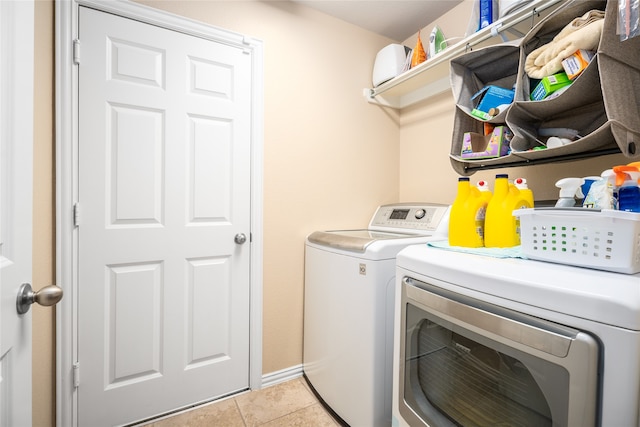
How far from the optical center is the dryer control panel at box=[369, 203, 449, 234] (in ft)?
5.40

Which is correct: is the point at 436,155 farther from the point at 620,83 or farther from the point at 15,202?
the point at 15,202

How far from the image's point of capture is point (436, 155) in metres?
2.01

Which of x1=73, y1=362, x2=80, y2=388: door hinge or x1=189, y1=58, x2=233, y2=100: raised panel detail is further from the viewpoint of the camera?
x1=189, y1=58, x2=233, y2=100: raised panel detail

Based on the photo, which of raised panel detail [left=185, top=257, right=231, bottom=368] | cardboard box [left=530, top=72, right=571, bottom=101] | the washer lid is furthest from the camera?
raised panel detail [left=185, top=257, right=231, bottom=368]

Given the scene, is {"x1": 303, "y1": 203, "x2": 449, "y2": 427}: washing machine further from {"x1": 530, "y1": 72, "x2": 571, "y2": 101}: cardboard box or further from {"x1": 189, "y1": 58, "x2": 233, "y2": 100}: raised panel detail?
{"x1": 189, "y1": 58, "x2": 233, "y2": 100}: raised panel detail

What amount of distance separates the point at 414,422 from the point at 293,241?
114cm

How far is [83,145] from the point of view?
1383mm

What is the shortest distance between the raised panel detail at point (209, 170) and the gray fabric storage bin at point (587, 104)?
1257 mm

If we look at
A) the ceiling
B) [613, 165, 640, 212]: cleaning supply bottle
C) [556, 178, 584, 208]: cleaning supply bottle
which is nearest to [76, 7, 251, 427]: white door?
the ceiling

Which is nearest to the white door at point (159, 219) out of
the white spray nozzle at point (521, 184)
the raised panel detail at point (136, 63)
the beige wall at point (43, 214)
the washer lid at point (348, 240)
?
the raised panel detail at point (136, 63)

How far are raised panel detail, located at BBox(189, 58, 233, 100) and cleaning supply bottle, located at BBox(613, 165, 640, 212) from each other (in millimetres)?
1710

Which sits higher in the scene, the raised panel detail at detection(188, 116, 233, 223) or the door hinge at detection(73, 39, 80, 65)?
the door hinge at detection(73, 39, 80, 65)

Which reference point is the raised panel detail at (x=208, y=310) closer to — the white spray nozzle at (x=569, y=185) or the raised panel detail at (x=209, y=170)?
the raised panel detail at (x=209, y=170)

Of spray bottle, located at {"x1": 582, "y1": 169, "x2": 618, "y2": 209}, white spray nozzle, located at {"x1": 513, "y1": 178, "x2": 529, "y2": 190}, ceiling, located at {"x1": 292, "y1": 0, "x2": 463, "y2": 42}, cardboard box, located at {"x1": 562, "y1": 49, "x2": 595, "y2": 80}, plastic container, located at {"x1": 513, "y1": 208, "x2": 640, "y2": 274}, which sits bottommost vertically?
plastic container, located at {"x1": 513, "y1": 208, "x2": 640, "y2": 274}
